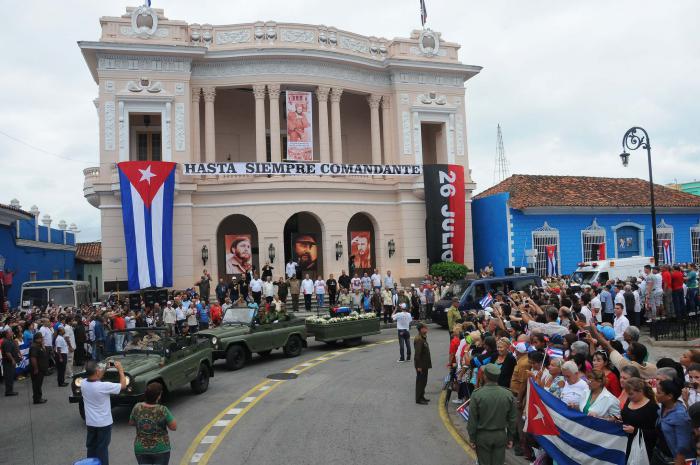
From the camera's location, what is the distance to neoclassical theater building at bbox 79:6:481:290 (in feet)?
101

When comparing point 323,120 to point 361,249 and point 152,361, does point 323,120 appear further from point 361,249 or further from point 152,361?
point 152,361

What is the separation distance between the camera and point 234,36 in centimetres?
3269

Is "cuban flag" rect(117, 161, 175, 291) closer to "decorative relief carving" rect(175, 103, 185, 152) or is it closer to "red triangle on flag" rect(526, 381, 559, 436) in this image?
"decorative relief carving" rect(175, 103, 185, 152)

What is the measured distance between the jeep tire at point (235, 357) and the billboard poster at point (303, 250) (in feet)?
53.0

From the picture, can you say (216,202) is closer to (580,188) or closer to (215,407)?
(215,407)

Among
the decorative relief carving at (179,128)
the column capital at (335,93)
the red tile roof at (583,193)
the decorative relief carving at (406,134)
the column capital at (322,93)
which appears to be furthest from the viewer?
the red tile roof at (583,193)

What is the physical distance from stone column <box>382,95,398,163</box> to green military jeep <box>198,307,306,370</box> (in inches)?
714

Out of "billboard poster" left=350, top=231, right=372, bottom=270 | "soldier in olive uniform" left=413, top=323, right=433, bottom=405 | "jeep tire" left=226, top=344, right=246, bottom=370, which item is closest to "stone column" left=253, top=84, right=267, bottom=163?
"billboard poster" left=350, top=231, right=372, bottom=270

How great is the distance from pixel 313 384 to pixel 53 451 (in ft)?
19.8

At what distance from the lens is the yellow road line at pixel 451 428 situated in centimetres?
949

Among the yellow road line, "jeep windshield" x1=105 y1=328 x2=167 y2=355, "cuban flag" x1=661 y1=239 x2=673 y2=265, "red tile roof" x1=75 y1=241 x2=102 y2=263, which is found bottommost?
the yellow road line

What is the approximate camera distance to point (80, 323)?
18.3 meters

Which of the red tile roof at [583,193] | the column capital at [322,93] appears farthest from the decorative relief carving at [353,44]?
the red tile roof at [583,193]

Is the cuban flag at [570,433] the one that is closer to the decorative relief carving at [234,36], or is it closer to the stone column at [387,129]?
the stone column at [387,129]
